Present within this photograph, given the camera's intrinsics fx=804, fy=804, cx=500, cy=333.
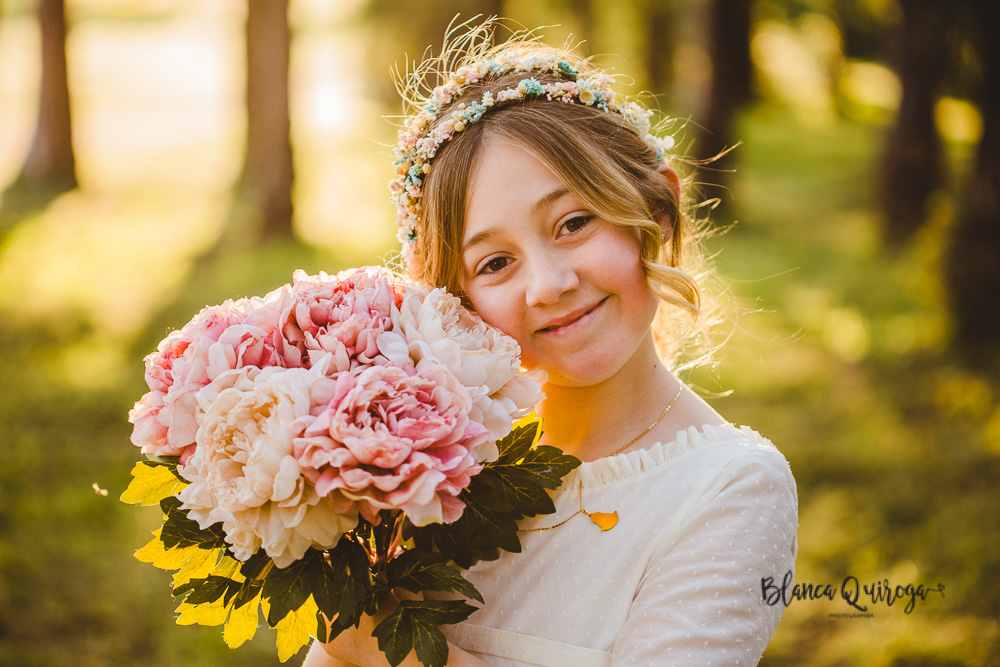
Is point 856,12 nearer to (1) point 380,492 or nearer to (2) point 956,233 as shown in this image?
(2) point 956,233

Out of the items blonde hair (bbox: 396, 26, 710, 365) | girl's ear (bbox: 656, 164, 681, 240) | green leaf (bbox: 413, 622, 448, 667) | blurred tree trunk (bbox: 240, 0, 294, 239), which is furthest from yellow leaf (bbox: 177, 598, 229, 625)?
blurred tree trunk (bbox: 240, 0, 294, 239)

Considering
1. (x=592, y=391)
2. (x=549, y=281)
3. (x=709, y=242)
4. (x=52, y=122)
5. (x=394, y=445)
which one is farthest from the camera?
(x=52, y=122)

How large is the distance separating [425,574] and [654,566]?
0.53 meters

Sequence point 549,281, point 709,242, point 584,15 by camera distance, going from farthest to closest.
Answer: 1. point 584,15
2. point 709,242
3. point 549,281

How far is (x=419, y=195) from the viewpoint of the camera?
2252 mm

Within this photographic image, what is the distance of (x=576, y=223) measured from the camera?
201 cm

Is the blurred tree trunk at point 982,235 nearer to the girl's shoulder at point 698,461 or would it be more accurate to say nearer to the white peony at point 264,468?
the girl's shoulder at point 698,461

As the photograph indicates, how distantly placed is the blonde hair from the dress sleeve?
508 mm

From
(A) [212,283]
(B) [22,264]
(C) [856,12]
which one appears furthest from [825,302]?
(C) [856,12]

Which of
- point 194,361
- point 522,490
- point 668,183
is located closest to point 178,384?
point 194,361

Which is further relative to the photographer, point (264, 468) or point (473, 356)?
point (473, 356)

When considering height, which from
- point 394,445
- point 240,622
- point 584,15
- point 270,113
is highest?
point 584,15

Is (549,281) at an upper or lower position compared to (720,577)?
upper

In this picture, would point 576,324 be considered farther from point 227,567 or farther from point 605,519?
point 227,567
